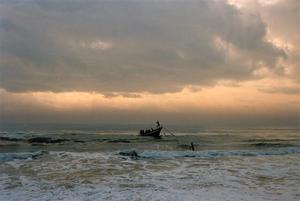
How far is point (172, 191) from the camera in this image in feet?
39.4

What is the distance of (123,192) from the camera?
467 inches

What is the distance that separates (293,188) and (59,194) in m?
8.73

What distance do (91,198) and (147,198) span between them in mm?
1869

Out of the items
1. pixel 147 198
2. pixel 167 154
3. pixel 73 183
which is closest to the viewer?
pixel 147 198

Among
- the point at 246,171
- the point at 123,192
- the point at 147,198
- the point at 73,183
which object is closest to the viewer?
the point at 147,198

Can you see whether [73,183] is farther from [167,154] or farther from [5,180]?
[167,154]

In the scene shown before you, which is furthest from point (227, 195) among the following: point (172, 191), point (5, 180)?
point (5, 180)

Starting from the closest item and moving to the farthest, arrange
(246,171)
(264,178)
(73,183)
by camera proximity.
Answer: (73,183), (264,178), (246,171)

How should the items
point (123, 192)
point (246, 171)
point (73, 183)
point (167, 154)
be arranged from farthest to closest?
point (167, 154), point (246, 171), point (73, 183), point (123, 192)

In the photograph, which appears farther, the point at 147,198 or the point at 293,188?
the point at 293,188

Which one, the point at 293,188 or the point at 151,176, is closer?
the point at 293,188

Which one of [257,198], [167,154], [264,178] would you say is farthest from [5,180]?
[167,154]

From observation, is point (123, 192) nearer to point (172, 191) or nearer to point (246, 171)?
point (172, 191)

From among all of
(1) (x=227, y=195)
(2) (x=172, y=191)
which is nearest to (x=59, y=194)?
(2) (x=172, y=191)
